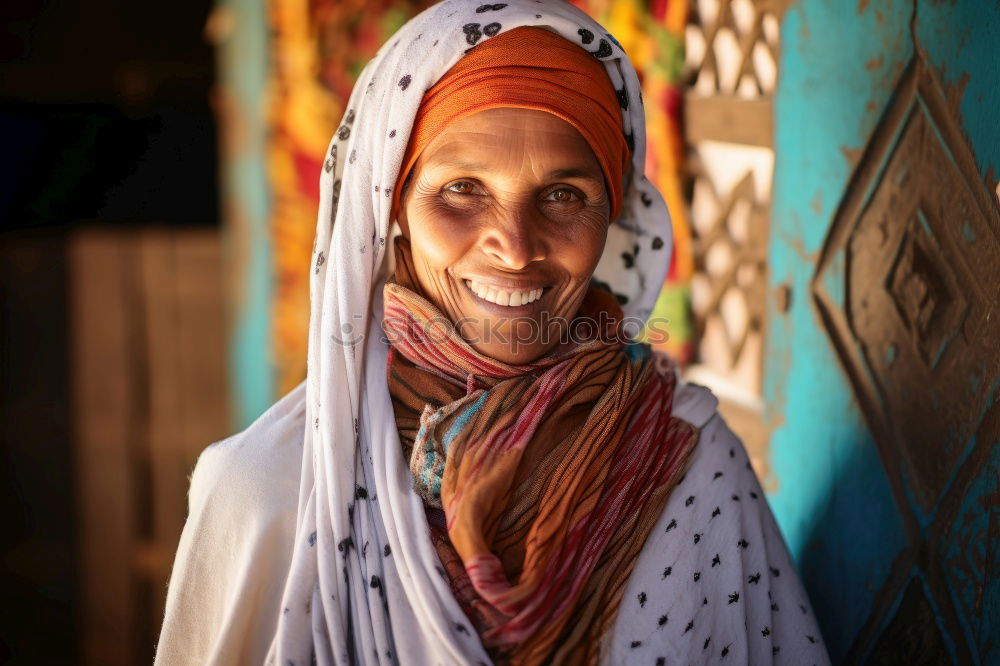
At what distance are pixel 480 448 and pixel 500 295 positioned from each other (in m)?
0.28

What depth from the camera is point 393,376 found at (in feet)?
5.96

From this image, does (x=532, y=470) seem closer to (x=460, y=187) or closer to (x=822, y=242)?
(x=460, y=187)

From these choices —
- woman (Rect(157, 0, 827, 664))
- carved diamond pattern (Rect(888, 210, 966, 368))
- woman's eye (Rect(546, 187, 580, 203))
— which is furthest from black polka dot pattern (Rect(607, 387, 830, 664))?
woman's eye (Rect(546, 187, 580, 203))

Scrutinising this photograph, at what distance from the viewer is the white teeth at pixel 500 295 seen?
1766mm

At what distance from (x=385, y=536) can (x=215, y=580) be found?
0.36m

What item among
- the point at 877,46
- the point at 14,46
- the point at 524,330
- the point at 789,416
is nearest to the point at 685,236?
the point at 789,416

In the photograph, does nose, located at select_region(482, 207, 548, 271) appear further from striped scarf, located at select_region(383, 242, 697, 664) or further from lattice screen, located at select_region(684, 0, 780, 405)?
lattice screen, located at select_region(684, 0, 780, 405)

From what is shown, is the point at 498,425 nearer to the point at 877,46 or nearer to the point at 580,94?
the point at 580,94

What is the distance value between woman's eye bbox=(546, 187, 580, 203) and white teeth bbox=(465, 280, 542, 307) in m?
0.17

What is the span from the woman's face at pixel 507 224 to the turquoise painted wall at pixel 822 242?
0.65m

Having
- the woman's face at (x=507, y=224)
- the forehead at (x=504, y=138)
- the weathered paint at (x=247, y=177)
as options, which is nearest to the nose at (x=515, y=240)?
the woman's face at (x=507, y=224)

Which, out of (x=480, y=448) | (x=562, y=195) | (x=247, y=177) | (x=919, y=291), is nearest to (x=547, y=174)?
(x=562, y=195)

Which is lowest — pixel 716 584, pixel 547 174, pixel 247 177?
pixel 716 584

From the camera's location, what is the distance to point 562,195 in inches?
70.8
